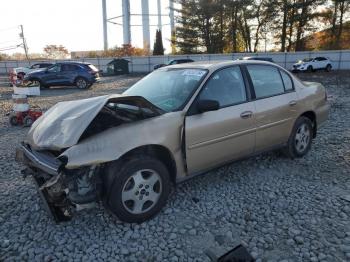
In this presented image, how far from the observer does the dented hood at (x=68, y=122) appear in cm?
319

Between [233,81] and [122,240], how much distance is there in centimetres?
237

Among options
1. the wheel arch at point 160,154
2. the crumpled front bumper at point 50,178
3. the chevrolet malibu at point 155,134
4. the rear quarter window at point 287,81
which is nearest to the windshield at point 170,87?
the chevrolet malibu at point 155,134

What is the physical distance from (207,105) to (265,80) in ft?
4.63

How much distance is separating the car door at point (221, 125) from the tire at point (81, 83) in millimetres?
15726

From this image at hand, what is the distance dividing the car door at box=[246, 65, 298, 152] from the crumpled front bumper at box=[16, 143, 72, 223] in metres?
2.55

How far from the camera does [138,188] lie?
334 cm

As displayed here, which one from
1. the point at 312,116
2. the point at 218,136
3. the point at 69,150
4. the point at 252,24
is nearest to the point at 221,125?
the point at 218,136

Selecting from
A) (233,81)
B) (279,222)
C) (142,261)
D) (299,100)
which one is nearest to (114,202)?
(142,261)

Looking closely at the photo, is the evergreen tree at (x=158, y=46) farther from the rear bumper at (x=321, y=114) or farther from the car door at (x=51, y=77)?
the rear bumper at (x=321, y=114)

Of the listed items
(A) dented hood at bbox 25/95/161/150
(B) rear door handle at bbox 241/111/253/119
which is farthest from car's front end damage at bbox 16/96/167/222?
(B) rear door handle at bbox 241/111/253/119

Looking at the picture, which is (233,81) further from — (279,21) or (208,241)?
(279,21)

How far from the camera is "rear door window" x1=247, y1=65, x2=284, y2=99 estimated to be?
4.45 m

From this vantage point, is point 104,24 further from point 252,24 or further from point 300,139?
point 300,139

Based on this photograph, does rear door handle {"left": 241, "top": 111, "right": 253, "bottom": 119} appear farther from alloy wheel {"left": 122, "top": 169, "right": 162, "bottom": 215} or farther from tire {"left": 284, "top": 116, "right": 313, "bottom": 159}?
alloy wheel {"left": 122, "top": 169, "right": 162, "bottom": 215}
